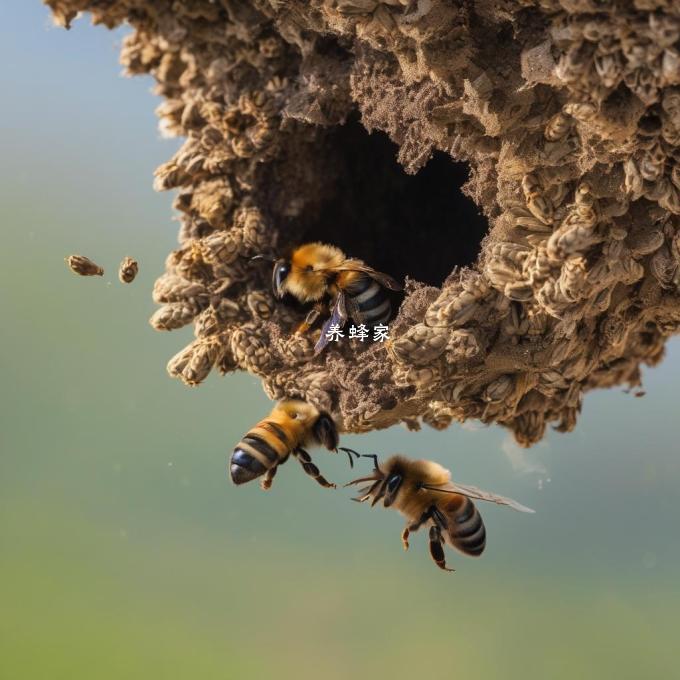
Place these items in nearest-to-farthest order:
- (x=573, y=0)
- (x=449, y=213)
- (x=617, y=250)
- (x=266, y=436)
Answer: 1. (x=573, y=0)
2. (x=617, y=250)
3. (x=266, y=436)
4. (x=449, y=213)

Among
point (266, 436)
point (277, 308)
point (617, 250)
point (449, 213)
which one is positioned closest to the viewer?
point (617, 250)

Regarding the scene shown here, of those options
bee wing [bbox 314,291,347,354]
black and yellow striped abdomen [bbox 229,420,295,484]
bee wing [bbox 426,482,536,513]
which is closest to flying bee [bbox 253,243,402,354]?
bee wing [bbox 314,291,347,354]

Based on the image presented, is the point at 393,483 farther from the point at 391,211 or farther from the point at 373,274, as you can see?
the point at 391,211

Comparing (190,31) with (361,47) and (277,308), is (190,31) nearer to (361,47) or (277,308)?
(361,47)

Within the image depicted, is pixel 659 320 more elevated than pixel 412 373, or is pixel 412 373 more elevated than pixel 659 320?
pixel 659 320

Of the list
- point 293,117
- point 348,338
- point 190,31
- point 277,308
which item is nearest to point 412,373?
point 348,338

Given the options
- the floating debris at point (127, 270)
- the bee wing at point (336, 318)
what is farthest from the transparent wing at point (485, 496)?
the floating debris at point (127, 270)

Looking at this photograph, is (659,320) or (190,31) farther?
(190,31)

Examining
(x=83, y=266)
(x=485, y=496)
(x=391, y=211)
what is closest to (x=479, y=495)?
(x=485, y=496)
